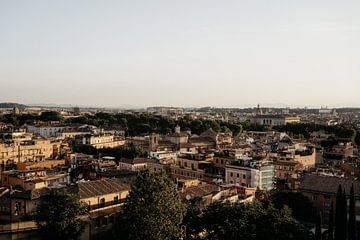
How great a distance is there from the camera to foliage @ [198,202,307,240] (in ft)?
72.9

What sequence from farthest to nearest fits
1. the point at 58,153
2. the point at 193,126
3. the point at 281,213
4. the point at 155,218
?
the point at 193,126
the point at 58,153
the point at 281,213
the point at 155,218

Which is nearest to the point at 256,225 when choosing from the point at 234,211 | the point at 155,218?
the point at 234,211

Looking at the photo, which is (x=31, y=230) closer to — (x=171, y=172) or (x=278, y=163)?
(x=171, y=172)

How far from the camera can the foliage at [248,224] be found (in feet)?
72.9

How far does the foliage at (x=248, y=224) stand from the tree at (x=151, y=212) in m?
2.17

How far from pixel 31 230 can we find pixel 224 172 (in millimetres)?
24745

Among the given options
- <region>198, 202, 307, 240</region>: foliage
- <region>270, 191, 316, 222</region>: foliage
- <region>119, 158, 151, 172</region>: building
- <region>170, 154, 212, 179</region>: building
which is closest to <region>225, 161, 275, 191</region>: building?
<region>170, 154, 212, 179</region>: building

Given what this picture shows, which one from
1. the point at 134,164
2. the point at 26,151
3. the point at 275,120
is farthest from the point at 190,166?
the point at 275,120

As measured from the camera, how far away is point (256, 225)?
74.1 ft

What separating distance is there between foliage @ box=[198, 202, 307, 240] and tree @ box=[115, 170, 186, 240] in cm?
217

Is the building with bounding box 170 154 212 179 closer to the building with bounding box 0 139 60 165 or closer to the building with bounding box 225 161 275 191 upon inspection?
the building with bounding box 225 161 275 191

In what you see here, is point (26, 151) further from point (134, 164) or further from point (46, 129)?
point (46, 129)

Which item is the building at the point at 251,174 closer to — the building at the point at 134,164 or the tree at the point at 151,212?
the building at the point at 134,164

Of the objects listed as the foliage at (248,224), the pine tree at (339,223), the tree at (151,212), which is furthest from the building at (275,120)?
the tree at (151,212)
